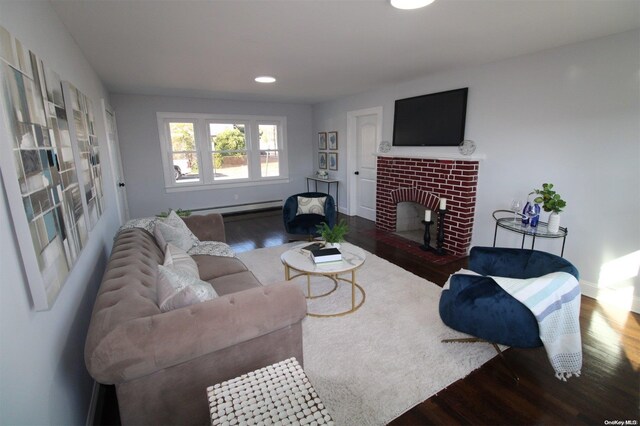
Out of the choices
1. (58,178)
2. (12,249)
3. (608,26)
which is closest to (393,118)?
(608,26)

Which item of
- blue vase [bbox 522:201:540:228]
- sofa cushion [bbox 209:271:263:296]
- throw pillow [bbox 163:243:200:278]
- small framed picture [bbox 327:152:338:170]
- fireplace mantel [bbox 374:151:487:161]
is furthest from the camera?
small framed picture [bbox 327:152:338:170]

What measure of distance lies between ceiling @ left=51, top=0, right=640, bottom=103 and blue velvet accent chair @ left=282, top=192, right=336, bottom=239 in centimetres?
168

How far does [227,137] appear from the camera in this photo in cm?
614

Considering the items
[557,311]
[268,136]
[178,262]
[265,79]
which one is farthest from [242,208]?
[557,311]

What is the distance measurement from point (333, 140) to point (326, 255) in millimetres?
4051

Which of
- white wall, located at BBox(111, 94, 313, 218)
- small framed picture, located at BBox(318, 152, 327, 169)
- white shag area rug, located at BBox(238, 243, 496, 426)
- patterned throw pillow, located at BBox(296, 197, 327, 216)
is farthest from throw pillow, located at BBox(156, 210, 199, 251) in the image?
small framed picture, located at BBox(318, 152, 327, 169)

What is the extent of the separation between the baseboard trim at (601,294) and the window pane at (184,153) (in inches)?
235

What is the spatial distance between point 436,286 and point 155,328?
262 cm

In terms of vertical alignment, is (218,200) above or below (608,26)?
below

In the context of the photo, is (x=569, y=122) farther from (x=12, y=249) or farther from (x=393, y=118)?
(x=12, y=249)

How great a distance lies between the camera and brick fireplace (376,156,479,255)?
380 centimetres

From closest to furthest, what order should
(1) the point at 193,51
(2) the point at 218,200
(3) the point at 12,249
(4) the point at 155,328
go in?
(3) the point at 12,249, (4) the point at 155,328, (1) the point at 193,51, (2) the point at 218,200

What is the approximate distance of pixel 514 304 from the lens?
1.82 metres

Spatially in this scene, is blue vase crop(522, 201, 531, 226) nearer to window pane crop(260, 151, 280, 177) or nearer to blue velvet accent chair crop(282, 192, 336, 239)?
blue velvet accent chair crop(282, 192, 336, 239)
